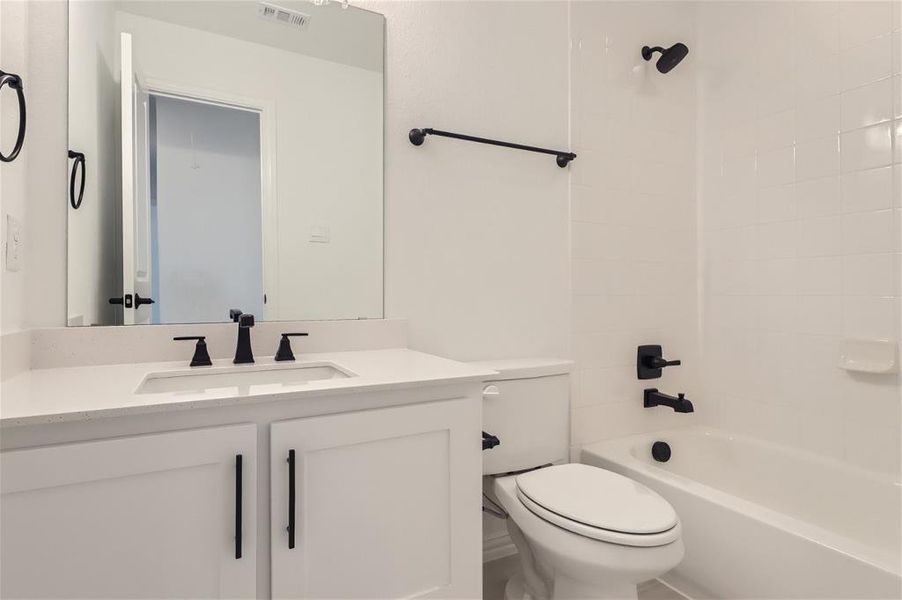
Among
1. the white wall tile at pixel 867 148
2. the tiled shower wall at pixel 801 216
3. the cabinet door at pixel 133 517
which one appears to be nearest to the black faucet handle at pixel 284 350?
the cabinet door at pixel 133 517

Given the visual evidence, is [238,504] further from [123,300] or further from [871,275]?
[871,275]

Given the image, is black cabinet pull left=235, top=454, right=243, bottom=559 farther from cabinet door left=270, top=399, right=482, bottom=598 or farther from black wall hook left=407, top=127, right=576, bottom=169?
black wall hook left=407, top=127, right=576, bottom=169

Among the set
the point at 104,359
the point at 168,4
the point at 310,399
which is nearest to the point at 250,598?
the point at 310,399

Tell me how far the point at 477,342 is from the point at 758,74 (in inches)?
63.3

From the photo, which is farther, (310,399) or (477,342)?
(477,342)

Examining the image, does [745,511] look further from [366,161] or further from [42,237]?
[42,237]

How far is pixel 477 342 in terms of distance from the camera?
68.1 inches

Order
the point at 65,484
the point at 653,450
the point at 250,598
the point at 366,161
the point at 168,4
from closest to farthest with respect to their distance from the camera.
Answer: the point at 65,484 → the point at 250,598 → the point at 168,4 → the point at 366,161 → the point at 653,450

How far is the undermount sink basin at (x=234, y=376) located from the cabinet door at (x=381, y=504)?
0.19m

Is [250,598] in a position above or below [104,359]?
below

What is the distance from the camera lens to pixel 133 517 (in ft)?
2.56

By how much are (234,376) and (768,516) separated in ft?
4.87

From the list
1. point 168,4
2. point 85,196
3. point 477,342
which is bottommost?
point 477,342

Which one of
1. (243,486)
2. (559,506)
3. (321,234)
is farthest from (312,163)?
(559,506)
